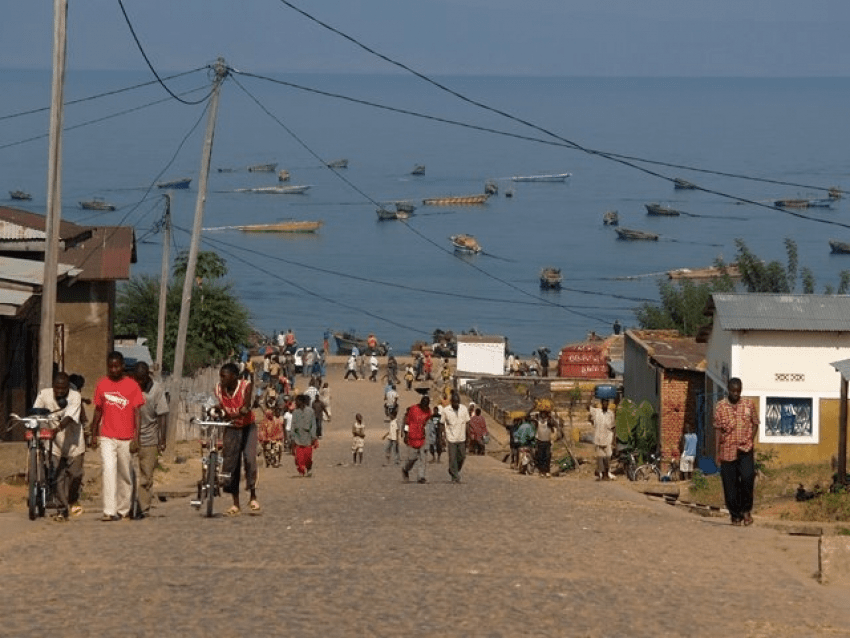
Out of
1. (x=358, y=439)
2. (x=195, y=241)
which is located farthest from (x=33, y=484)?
(x=195, y=241)

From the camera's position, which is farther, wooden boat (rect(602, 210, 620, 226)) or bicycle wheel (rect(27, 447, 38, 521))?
wooden boat (rect(602, 210, 620, 226))

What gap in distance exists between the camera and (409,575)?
1225 cm

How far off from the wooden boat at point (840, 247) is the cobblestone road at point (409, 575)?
459 ft

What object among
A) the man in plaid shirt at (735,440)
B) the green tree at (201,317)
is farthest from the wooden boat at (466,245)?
the man in plaid shirt at (735,440)

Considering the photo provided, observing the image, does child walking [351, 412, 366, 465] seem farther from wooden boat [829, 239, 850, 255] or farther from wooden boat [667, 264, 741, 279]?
wooden boat [829, 239, 850, 255]

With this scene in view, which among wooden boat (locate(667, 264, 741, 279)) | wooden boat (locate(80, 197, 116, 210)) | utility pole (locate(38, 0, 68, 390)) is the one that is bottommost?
utility pole (locate(38, 0, 68, 390))

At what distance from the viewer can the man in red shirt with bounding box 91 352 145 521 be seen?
1500 centimetres

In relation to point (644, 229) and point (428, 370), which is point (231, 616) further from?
point (644, 229)

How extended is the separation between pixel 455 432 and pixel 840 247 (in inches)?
5353

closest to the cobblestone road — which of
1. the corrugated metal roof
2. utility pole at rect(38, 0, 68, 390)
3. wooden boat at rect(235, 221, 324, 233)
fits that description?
utility pole at rect(38, 0, 68, 390)

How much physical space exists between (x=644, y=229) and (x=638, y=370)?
139m

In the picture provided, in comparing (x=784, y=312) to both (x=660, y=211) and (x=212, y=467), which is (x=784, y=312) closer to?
(x=212, y=467)

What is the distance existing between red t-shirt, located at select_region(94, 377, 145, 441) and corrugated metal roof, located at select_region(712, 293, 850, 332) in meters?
17.8

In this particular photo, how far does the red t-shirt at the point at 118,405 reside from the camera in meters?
15.0
